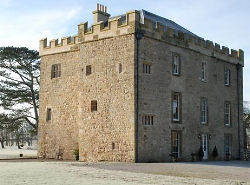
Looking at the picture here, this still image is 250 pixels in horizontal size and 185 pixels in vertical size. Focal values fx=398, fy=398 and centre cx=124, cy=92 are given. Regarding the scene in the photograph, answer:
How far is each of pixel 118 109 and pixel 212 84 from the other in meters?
8.71

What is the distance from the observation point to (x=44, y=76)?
28.6m

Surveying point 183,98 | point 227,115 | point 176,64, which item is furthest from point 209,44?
point 227,115

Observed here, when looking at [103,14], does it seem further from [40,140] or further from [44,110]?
[40,140]

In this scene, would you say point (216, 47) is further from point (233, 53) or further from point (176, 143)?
point (176, 143)

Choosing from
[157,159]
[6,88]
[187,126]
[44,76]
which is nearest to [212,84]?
[187,126]

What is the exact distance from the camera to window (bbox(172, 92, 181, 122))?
2427cm

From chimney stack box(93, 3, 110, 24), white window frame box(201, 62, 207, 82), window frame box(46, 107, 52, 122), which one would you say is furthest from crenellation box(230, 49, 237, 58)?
window frame box(46, 107, 52, 122)

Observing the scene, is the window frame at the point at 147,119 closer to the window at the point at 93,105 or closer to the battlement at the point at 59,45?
the window at the point at 93,105

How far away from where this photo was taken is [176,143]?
24.4 metres

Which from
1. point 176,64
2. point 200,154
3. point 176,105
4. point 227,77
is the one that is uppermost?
point 176,64

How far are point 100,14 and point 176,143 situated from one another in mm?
9877

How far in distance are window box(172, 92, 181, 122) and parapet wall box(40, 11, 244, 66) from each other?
10.6 feet

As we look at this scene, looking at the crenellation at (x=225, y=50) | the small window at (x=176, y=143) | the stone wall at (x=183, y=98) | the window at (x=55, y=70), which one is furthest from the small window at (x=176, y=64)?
the window at (x=55, y=70)

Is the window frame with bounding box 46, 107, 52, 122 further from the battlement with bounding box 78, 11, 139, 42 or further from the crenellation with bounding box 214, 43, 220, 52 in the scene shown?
the crenellation with bounding box 214, 43, 220, 52
